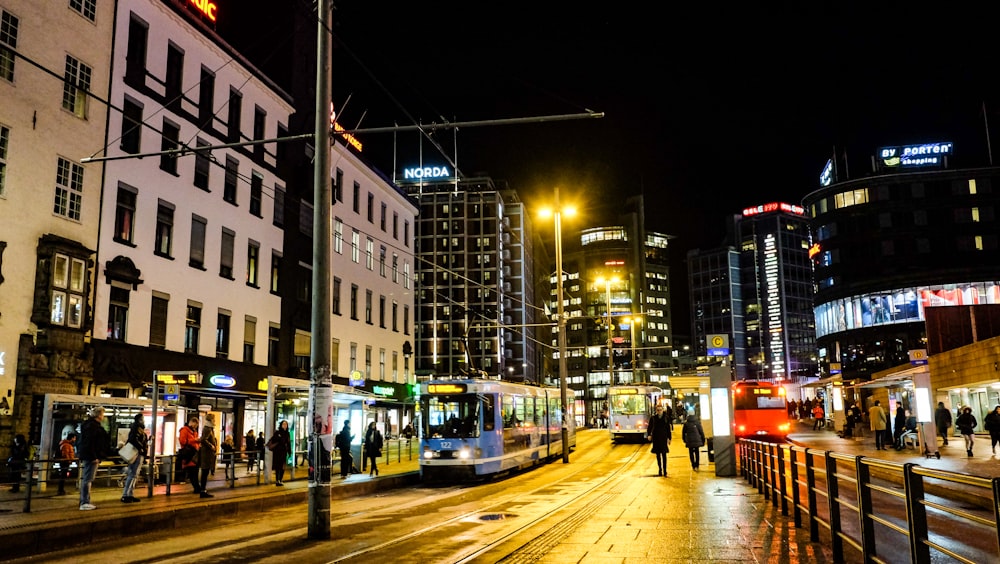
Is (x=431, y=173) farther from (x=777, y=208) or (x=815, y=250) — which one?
(x=777, y=208)

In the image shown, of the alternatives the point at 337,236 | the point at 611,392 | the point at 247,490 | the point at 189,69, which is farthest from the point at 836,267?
the point at 247,490

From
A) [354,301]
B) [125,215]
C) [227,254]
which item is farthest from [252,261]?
[354,301]

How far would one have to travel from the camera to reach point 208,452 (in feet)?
62.3

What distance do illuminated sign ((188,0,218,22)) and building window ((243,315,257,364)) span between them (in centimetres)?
1300

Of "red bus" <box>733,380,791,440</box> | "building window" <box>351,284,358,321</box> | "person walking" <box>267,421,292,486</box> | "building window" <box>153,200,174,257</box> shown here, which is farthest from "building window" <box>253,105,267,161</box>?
"red bus" <box>733,380,791,440</box>

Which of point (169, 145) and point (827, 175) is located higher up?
point (827, 175)

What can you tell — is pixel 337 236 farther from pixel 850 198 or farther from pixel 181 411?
pixel 850 198

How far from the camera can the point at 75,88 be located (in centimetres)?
2633

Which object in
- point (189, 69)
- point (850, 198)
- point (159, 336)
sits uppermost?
point (850, 198)

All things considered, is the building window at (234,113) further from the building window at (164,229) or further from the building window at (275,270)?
the building window at (275,270)

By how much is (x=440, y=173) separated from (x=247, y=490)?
9733 centimetres

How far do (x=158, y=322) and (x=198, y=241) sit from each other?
168 inches

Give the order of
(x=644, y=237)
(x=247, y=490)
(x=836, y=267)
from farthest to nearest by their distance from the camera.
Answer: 1. (x=644, y=237)
2. (x=836, y=267)
3. (x=247, y=490)

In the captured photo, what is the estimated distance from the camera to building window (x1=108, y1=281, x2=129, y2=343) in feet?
89.9
